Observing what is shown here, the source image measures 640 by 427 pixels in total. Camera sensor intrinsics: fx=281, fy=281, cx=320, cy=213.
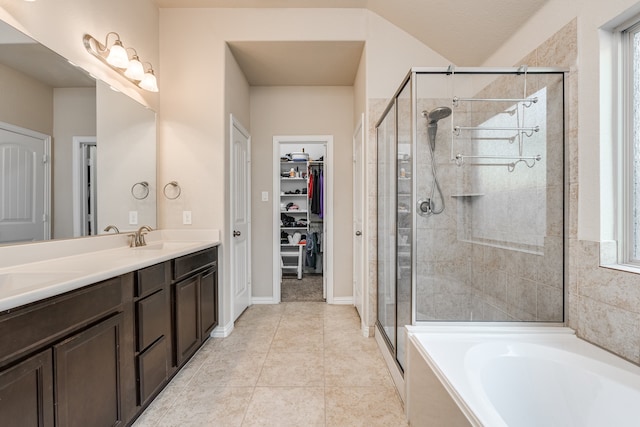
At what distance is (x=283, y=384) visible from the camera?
71.1 inches

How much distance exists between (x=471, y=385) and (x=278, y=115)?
3148 millimetres

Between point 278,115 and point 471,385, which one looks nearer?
point 471,385

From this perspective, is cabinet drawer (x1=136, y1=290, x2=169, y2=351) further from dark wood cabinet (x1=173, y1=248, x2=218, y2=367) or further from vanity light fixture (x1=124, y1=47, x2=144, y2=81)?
vanity light fixture (x1=124, y1=47, x2=144, y2=81)

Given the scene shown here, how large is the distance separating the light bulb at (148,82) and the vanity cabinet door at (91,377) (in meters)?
1.75

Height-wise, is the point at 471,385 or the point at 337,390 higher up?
the point at 471,385

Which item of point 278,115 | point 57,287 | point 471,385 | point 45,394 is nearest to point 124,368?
point 45,394

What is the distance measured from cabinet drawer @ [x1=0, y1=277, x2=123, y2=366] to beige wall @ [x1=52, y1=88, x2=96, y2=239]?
0.65 meters

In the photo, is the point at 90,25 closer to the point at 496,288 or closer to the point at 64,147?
the point at 64,147

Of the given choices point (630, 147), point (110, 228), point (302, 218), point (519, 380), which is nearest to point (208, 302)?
point (110, 228)

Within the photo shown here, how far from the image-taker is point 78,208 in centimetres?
166

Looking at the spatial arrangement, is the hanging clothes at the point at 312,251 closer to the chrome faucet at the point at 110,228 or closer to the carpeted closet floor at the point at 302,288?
the carpeted closet floor at the point at 302,288

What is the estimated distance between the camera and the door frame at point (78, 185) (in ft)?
5.39

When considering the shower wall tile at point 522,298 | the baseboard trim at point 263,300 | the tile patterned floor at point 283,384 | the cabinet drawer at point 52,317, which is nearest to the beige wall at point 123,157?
the cabinet drawer at point 52,317

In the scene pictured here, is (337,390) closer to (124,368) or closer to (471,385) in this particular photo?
(471,385)
